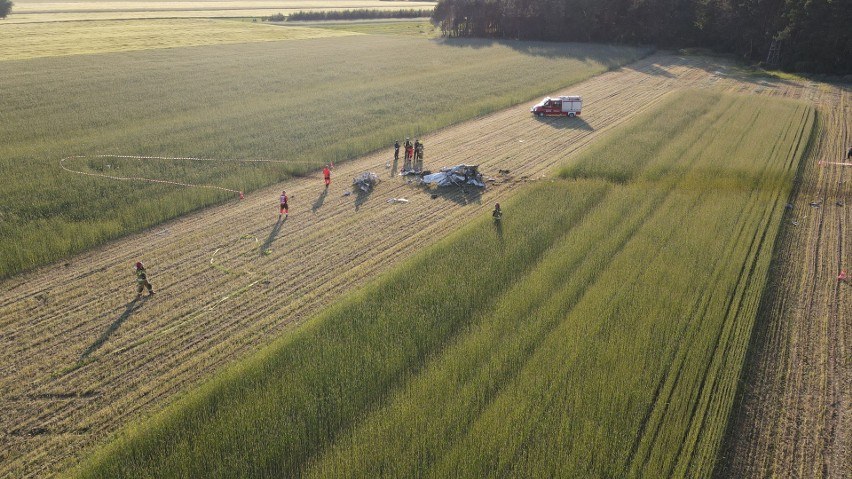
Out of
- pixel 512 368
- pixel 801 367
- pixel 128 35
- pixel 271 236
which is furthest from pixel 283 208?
pixel 128 35

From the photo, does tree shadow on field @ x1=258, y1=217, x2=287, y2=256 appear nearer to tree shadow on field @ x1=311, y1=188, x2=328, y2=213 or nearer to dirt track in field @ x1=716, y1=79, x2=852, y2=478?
tree shadow on field @ x1=311, y1=188, x2=328, y2=213

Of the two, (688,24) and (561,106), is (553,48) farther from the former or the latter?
(561,106)

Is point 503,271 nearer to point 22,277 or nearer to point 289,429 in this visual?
point 289,429

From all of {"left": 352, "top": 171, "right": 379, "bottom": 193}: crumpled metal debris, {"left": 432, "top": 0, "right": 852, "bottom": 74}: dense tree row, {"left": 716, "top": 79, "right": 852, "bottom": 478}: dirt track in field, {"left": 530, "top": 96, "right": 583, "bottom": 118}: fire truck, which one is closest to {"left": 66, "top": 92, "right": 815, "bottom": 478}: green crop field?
{"left": 716, "top": 79, "right": 852, "bottom": 478}: dirt track in field

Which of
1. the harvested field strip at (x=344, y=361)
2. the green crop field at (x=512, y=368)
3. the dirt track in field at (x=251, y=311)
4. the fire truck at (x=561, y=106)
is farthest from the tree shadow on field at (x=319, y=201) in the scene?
the fire truck at (x=561, y=106)

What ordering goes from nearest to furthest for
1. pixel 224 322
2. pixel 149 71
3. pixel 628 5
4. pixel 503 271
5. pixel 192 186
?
1. pixel 224 322
2. pixel 503 271
3. pixel 192 186
4. pixel 149 71
5. pixel 628 5

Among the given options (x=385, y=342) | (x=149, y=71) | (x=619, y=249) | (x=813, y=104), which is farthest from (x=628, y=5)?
(x=385, y=342)

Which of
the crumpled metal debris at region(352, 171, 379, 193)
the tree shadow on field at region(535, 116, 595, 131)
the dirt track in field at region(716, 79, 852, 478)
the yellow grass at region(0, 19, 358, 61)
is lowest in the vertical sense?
the dirt track in field at region(716, 79, 852, 478)
